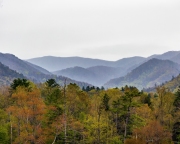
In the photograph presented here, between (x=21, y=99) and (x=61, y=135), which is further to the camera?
(x=61, y=135)

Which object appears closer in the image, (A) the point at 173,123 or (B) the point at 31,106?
(B) the point at 31,106

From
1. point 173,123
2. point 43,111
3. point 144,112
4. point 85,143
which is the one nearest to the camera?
point 43,111

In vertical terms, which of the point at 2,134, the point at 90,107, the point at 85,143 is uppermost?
the point at 90,107

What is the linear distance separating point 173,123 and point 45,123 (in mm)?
37653

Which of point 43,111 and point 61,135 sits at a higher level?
point 43,111

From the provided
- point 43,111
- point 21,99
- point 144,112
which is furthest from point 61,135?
point 144,112

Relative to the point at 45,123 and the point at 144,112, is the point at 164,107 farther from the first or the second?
the point at 45,123

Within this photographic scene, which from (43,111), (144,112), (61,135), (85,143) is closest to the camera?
(43,111)

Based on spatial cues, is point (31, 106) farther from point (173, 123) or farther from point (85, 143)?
point (173, 123)

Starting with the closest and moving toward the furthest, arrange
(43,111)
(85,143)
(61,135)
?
1. (43,111)
2. (61,135)
3. (85,143)

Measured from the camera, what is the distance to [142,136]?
59.2m

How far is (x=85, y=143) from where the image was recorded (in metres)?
61.6

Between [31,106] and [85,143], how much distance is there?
18.3 m

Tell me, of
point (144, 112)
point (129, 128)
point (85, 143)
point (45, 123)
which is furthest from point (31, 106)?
point (144, 112)
